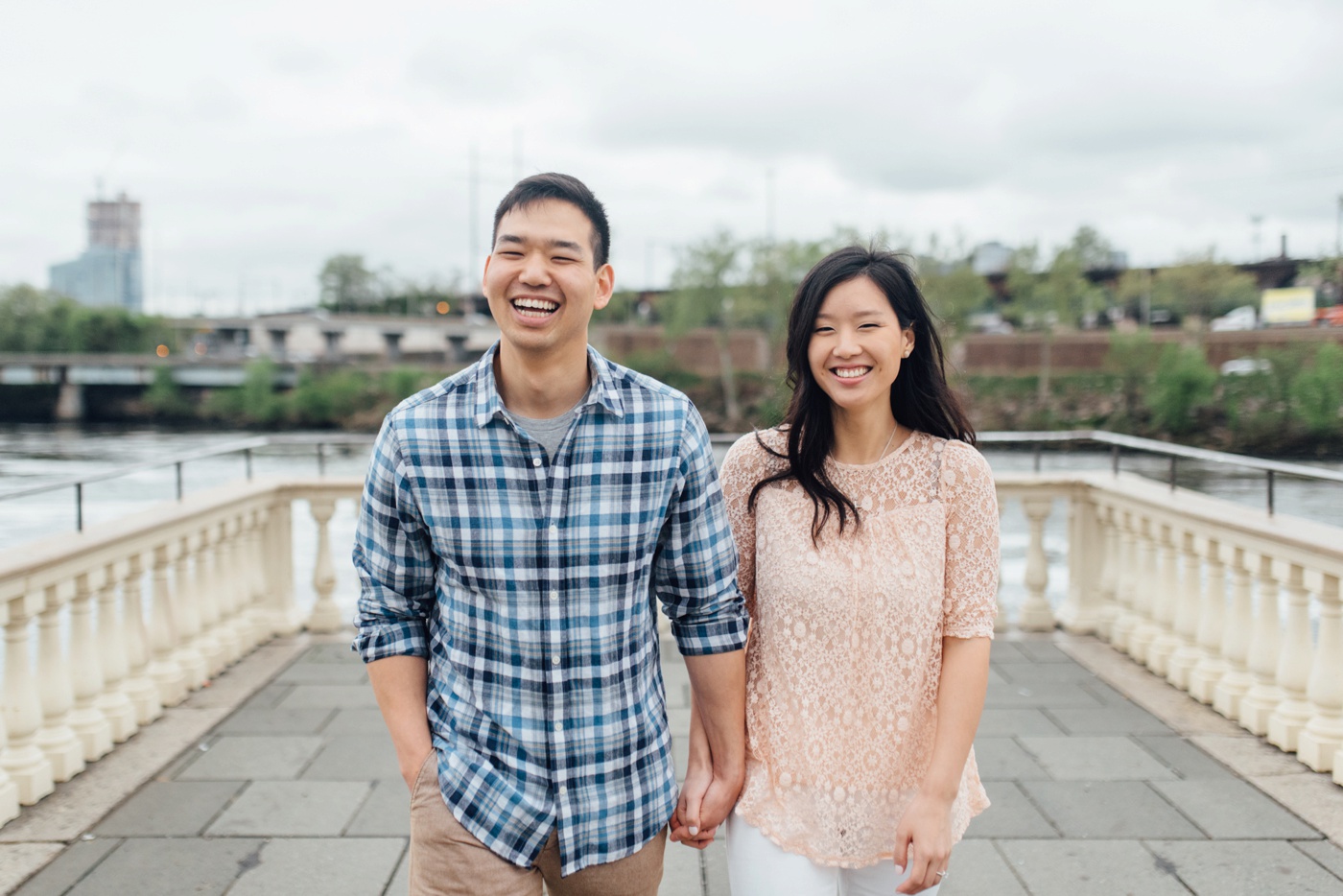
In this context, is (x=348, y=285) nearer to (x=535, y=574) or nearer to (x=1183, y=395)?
(x=1183, y=395)

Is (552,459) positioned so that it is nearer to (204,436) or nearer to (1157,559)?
(1157,559)

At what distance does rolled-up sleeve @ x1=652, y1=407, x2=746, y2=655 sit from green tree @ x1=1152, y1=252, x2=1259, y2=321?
50375 millimetres

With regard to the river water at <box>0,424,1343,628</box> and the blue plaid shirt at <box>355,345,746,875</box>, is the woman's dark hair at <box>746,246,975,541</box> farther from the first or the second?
the river water at <box>0,424,1343,628</box>

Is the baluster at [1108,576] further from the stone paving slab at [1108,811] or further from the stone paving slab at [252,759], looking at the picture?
the stone paving slab at [252,759]

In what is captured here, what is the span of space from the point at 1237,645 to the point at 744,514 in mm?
2877

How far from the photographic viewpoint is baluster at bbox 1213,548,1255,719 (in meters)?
3.60

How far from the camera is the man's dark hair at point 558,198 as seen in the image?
147cm

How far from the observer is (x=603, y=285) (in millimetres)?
1567

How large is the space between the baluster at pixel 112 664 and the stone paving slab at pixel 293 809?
2.18 feet

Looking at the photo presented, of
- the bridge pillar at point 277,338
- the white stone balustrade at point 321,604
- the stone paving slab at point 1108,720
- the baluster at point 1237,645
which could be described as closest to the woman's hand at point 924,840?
the white stone balustrade at point 321,604

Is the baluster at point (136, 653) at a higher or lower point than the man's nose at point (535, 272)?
lower

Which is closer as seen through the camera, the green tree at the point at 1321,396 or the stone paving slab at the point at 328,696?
the stone paving slab at the point at 328,696

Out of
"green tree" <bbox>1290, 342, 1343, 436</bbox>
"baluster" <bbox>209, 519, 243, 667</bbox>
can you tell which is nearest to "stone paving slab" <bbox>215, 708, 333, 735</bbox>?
"baluster" <bbox>209, 519, 243, 667</bbox>

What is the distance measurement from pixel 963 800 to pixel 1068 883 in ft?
3.87
